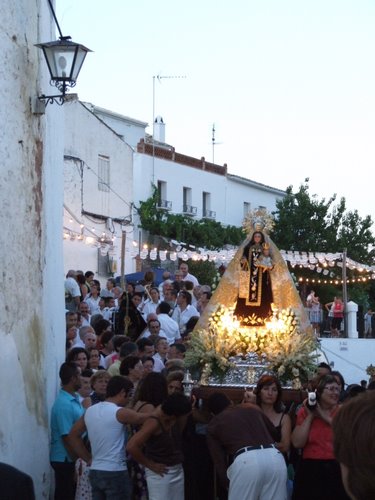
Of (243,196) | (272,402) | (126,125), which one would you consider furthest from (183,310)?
(243,196)

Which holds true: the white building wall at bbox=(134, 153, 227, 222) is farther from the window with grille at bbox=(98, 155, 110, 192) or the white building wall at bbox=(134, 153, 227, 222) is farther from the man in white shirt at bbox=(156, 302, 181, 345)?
the man in white shirt at bbox=(156, 302, 181, 345)

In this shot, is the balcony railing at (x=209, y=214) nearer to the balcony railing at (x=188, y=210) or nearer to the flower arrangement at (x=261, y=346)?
the balcony railing at (x=188, y=210)

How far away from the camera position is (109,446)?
8992 mm

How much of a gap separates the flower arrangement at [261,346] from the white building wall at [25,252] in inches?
Result: 89.5

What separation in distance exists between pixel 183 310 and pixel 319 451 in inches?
338

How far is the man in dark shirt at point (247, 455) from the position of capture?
8109 millimetres

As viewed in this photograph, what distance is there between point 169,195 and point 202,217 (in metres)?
2.91

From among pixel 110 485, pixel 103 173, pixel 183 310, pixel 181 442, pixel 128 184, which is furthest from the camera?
pixel 128 184

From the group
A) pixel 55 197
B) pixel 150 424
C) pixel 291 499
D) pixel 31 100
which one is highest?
pixel 31 100

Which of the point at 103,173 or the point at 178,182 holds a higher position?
the point at 178,182

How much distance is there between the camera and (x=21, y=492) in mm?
4488

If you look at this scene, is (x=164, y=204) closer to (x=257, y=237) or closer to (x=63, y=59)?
(x=257, y=237)

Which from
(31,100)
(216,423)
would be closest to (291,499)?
(216,423)

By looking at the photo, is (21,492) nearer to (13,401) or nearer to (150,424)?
(150,424)
